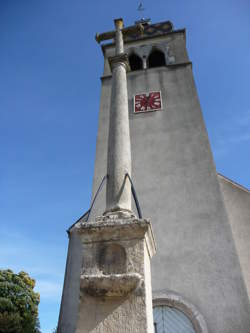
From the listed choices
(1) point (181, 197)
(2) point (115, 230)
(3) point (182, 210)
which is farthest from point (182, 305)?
(2) point (115, 230)

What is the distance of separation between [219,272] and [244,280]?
2.27 ft

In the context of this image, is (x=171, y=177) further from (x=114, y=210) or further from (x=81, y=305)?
(x=81, y=305)

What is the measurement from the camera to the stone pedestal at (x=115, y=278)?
2.66 m

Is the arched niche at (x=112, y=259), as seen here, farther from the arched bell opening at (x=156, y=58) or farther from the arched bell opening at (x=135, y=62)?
the arched bell opening at (x=156, y=58)

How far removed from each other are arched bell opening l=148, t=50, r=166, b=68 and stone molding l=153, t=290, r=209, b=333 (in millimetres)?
11488

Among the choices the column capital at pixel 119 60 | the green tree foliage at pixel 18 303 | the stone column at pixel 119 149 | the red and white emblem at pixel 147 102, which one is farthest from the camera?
the green tree foliage at pixel 18 303

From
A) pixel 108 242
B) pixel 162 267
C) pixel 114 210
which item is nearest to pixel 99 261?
pixel 108 242

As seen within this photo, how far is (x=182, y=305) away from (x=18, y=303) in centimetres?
1678

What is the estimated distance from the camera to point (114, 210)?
3525mm

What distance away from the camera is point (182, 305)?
23.2 feet

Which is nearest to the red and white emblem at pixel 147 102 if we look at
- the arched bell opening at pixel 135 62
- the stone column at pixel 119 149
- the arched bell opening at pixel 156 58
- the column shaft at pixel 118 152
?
the arched bell opening at pixel 135 62

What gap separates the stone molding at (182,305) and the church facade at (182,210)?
2 centimetres

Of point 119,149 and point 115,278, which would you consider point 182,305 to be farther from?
point 115,278

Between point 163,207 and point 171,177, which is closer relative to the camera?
point 163,207
